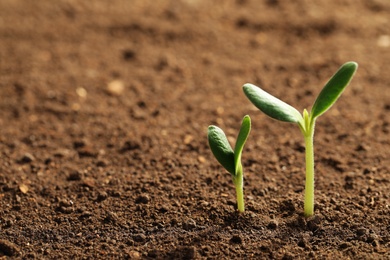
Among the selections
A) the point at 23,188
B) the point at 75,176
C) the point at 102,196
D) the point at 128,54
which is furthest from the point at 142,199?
the point at 128,54

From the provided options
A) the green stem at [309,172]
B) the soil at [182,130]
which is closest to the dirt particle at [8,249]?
the soil at [182,130]

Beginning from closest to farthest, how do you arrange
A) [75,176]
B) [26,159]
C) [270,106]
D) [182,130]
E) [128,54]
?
[270,106] → [75,176] → [26,159] → [182,130] → [128,54]

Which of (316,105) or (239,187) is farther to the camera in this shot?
(239,187)

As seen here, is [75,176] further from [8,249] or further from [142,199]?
[8,249]

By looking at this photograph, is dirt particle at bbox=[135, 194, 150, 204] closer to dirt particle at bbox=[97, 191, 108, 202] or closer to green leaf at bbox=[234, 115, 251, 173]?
dirt particle at bbox=[97, 191, 108, 202]

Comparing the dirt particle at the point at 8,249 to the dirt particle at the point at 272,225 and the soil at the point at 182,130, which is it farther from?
the dirt particle at the point at 272,225

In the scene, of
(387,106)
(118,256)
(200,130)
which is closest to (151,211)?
(118,256)
